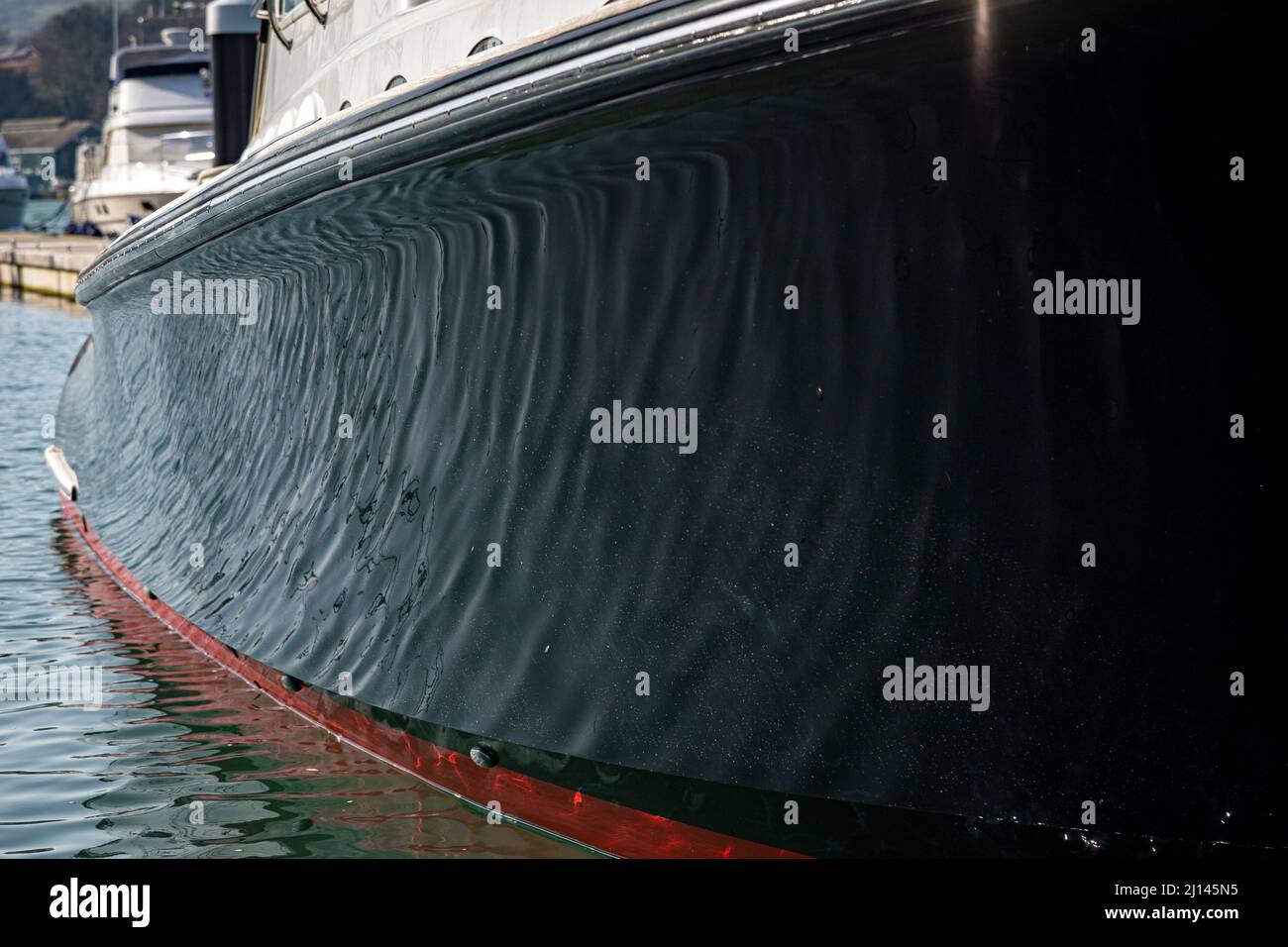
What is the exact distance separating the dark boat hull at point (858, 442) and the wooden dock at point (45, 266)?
2566cm

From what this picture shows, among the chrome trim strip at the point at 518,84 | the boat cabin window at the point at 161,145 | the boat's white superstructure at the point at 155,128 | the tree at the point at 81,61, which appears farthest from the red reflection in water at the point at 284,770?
the tree at the point at 81,61

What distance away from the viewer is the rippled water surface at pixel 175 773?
3754mm

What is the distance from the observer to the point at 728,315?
9.39 ft

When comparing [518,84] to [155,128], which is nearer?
[518,84]

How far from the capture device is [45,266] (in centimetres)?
2956

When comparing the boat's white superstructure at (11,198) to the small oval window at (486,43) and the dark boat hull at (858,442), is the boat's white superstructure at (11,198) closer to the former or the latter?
A: the small oval window at (486,43)

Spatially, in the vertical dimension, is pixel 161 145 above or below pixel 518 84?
above

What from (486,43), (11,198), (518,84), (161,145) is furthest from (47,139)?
(518,84)

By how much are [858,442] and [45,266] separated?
97.2ft

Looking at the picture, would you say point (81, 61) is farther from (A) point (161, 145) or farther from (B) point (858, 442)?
(B) point (858, 442)

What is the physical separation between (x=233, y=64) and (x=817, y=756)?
231 inches
